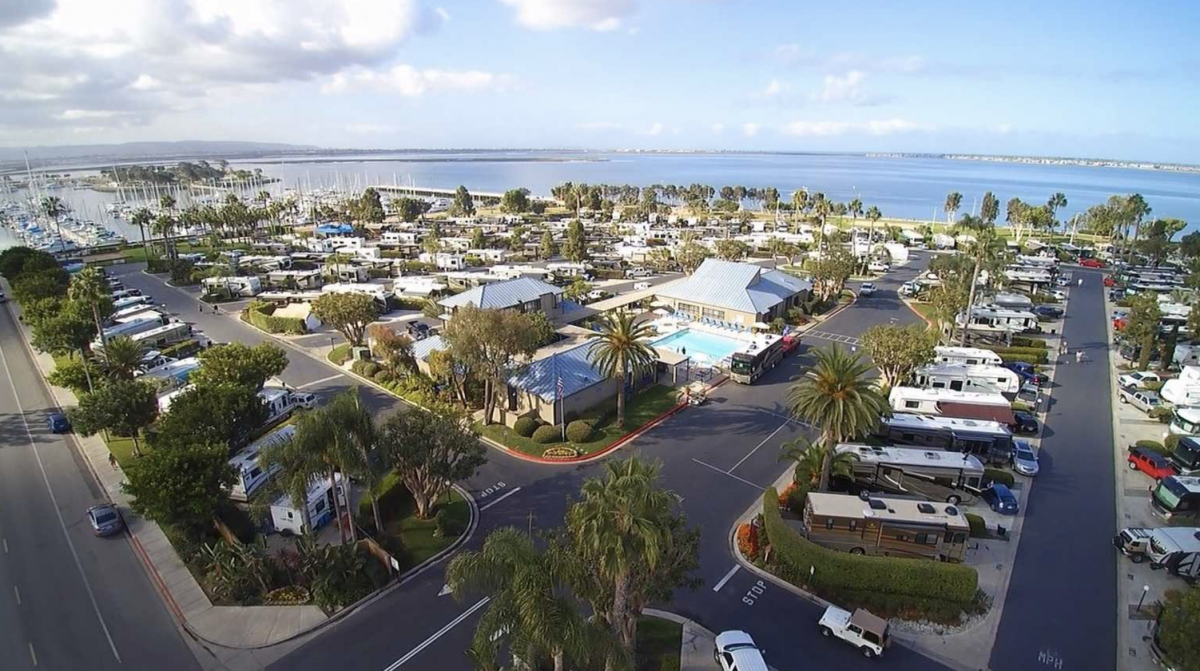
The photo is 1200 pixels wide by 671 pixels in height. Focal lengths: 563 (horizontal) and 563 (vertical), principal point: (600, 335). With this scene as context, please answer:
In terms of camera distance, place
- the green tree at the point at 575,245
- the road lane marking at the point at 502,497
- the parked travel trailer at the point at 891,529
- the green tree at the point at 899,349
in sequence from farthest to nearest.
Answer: the green tree at the point at 575,245, the green tree at the point at 899,349, the road lane marking at the point at 502,497, the parked travel trailer at the point at 891,529

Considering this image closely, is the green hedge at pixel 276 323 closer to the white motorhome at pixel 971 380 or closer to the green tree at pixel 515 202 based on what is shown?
the white motorhome at pixel 971 380

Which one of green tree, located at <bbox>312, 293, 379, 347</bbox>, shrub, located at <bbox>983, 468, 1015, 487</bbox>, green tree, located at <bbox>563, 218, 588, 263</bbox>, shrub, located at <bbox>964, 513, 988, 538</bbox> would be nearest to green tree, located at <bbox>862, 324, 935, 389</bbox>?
shrub, located at <bbox>983, 468, 1015, 487</bbox>

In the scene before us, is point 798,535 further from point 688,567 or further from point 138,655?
point 138,655

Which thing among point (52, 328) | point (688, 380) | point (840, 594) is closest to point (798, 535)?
point (840, 594)

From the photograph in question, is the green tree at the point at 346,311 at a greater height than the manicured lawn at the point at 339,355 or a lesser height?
greater

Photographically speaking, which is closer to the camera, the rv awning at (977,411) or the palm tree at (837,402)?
the palm tree at (837,402)

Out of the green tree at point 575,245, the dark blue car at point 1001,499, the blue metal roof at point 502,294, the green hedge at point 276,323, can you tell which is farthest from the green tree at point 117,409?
the green tree at point 575,245
